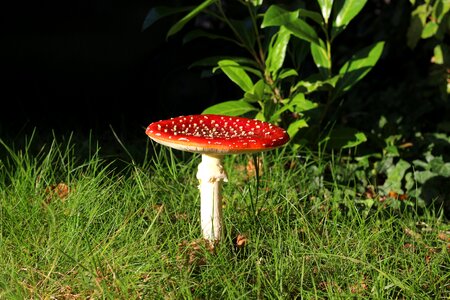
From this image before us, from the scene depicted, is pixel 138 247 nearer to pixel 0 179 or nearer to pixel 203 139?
pixel 203 139

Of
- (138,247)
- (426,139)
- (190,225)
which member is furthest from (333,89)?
(138,247)

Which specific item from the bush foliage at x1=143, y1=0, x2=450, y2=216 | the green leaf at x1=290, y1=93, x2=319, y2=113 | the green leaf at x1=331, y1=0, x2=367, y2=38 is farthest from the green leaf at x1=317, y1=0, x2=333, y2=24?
the green leaf at x1=290, y1=93, x2=319, y2=113

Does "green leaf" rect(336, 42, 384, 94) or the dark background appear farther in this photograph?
the dark background

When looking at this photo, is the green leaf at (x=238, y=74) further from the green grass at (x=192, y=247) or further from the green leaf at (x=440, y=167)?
the green leaf at (x=440, y=167)

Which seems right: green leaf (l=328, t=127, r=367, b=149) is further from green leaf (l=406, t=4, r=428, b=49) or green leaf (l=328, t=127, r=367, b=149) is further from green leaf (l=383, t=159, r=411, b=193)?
green leaf (l=406, t=4, r=428, b=49)

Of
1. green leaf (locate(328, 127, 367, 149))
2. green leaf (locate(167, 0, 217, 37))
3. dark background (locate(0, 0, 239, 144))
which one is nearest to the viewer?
green leaf (locate(167, 0, 217, 37))

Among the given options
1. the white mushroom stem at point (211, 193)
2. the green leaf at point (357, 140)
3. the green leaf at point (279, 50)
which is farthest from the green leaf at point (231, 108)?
the white mushroom stem at point (211, 193)
